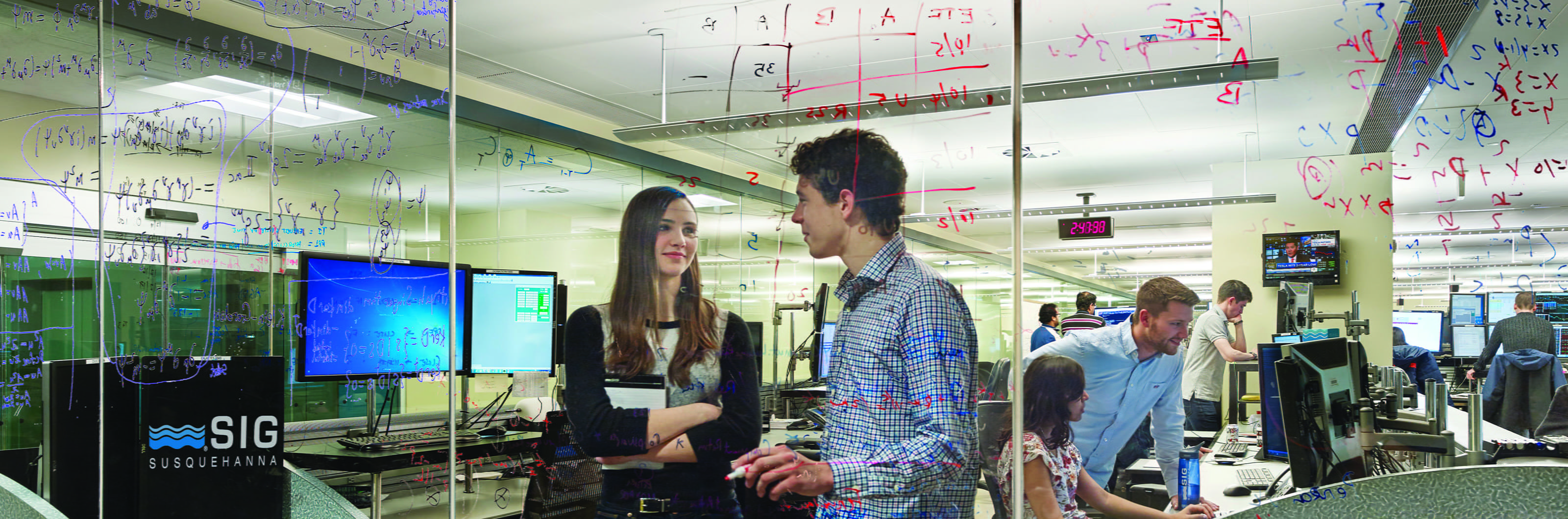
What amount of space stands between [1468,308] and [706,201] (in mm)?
1524

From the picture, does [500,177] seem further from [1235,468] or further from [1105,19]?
[1235,468]

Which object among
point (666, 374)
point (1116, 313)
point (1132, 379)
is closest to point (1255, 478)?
point (1132, 379)

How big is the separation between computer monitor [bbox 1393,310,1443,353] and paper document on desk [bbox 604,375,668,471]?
1494 mm

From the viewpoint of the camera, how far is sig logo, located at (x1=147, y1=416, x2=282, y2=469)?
2.36 metres

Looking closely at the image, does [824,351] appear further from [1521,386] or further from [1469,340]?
[1521,386]

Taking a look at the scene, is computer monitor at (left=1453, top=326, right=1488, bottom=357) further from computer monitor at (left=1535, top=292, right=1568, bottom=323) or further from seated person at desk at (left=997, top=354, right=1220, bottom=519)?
seated person at desk at (left=997, top=354, right=1220, bottom=519)

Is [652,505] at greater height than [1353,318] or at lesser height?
lesser

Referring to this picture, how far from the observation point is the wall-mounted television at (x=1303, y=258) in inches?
63.2

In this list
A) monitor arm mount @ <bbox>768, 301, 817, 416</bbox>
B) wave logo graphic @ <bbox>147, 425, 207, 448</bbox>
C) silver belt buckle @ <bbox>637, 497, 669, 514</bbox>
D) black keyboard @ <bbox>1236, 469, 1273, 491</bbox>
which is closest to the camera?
black keyboard @ <bbox>1236, 469, 1273, 491</bbox>

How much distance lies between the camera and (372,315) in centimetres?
272

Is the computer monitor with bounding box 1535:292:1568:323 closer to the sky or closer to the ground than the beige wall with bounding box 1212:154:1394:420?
closer to the ground

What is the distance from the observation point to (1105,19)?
5.60ft

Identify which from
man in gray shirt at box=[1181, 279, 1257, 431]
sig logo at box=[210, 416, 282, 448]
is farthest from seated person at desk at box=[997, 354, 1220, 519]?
sig logo at box=[210, 416, 282, 448]

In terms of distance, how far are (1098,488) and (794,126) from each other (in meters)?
0.96
